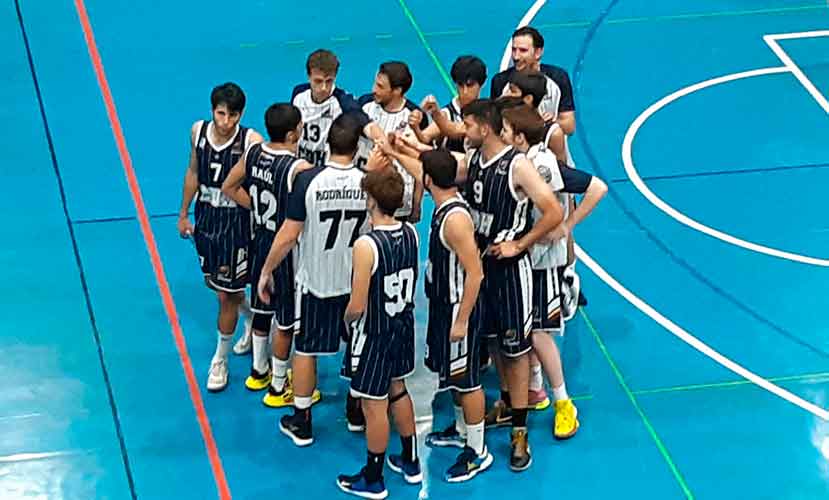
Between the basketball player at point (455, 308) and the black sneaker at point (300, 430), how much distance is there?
2.68 ft

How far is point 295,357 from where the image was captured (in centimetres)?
973

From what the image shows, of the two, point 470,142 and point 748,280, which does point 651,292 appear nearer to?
point 748,280

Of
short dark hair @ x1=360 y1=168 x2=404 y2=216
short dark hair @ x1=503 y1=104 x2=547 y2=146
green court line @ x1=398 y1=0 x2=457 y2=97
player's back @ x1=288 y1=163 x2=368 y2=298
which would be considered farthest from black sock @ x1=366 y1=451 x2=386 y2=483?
green court line @ x1=398 y1=0 x2=457 y2=97

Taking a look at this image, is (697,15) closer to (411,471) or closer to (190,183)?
(190,183)

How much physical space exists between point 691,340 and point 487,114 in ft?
9.52

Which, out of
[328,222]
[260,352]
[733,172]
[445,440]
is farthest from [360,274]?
[733,172]

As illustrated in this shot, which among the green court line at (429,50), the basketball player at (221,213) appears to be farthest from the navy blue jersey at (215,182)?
the green court line at (429,50)

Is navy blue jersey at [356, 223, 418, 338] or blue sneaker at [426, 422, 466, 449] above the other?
navy blue jersey at [356, 223, 418, 338]

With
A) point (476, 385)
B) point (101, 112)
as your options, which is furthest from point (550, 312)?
point (101, 112)

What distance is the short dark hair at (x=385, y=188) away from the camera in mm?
8625

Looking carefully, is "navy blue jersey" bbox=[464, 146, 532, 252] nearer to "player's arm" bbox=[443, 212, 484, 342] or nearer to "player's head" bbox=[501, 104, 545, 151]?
"player's head" bbox=[501, 104, 545, 151]

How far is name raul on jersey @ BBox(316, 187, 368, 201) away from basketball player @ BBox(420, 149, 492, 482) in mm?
432

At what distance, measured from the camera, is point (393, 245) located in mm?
8789

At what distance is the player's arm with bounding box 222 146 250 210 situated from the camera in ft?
31.8
